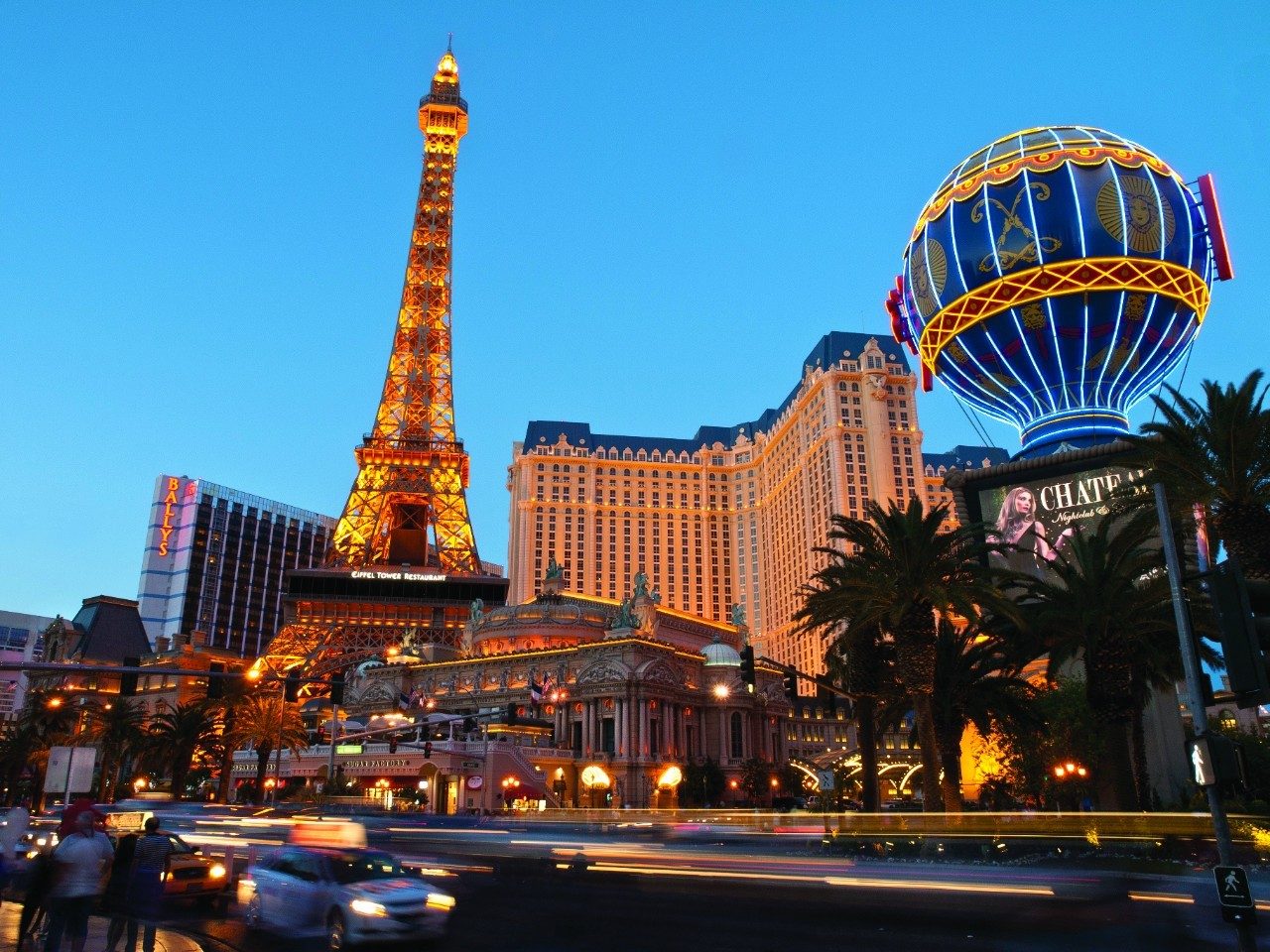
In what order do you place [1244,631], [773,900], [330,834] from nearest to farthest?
1. [1244,631]
2. [773,900]
3. [330,834]

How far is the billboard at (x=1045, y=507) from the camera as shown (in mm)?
55781

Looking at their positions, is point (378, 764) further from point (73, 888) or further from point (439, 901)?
point (73, 888)

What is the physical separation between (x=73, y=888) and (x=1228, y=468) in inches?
1138

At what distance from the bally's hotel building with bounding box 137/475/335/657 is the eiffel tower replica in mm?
47574

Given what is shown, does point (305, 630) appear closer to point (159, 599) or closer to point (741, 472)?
point (159, 599)

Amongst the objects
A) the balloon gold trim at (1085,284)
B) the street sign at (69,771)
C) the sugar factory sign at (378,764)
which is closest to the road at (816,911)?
the street sign at (69,771)

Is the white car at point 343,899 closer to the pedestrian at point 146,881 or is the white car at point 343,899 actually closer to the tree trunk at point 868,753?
the pedestrian at point 146,881

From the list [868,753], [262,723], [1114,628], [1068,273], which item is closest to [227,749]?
[262,723]

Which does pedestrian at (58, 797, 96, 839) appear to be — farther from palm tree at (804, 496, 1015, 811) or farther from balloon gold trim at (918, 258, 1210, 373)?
balloon gold trim at (918, 258, 1210, 373)

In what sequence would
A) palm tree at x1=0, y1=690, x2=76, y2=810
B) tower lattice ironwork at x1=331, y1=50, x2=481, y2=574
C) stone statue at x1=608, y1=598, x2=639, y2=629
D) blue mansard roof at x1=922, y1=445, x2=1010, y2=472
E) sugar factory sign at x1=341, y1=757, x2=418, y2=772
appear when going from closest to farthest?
1. sugar factory sign at x1=341, y1=757, x2=418, y2=772
2. palm tree at x1=0, y1=690, x2=76, y2=810
3. stone statue at x1=608, y1=598, x2=639, y2=629
4. tower lattice ironwork at x1=331, y1=50, x2=481, y2=574
5. blue mansard roof at x1=922, y1=445, x2=1010, y2=472

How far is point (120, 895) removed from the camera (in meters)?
15.3

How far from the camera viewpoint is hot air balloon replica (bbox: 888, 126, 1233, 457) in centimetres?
5550

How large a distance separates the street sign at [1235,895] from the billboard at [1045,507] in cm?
4572

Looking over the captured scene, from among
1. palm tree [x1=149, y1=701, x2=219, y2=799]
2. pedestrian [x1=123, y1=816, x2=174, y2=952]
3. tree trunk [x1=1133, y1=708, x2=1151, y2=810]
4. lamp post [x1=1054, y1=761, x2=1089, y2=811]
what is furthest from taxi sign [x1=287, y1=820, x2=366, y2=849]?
palm tree [x1=149, y1=701, x2=219, y2=799]
